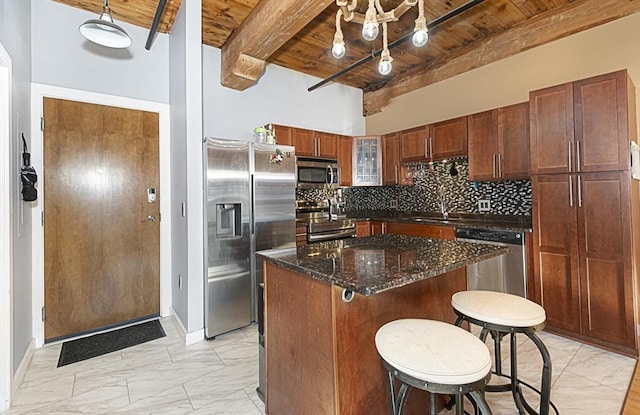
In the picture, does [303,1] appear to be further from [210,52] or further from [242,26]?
[210,52]

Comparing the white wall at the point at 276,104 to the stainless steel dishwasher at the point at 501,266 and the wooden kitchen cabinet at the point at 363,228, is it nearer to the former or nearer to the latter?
the wooden kitchen cabinet at the point at 363,228

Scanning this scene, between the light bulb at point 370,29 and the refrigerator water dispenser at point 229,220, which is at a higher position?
the light bulb at point 370,29

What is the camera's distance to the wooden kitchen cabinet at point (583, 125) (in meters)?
2.35

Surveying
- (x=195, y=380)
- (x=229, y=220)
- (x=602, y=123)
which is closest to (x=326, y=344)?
(x=195, y=380)

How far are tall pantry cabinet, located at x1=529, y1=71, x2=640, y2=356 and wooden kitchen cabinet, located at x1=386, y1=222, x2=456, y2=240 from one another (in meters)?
0.86

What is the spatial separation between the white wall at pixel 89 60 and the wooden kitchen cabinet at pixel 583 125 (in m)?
3.81

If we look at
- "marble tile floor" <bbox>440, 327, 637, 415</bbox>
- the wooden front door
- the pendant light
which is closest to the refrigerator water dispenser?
the wooden front door

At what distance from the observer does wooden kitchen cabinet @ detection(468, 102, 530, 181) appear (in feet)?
10.2

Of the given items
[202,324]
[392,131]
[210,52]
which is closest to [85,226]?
[202,324]

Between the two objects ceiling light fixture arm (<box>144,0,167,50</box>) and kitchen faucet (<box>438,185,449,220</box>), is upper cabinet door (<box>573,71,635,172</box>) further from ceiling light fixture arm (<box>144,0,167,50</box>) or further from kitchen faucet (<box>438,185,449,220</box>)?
ceiling light fixture arm (<box>144,0,167,50</box>)

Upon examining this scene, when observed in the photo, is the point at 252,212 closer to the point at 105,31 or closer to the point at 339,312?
the point at 105,31

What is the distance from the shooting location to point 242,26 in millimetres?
3039

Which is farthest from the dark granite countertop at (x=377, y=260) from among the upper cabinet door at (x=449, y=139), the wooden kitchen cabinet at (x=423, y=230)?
the upper cabinet door at (x=449, y=139)

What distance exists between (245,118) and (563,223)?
11.8 ft
